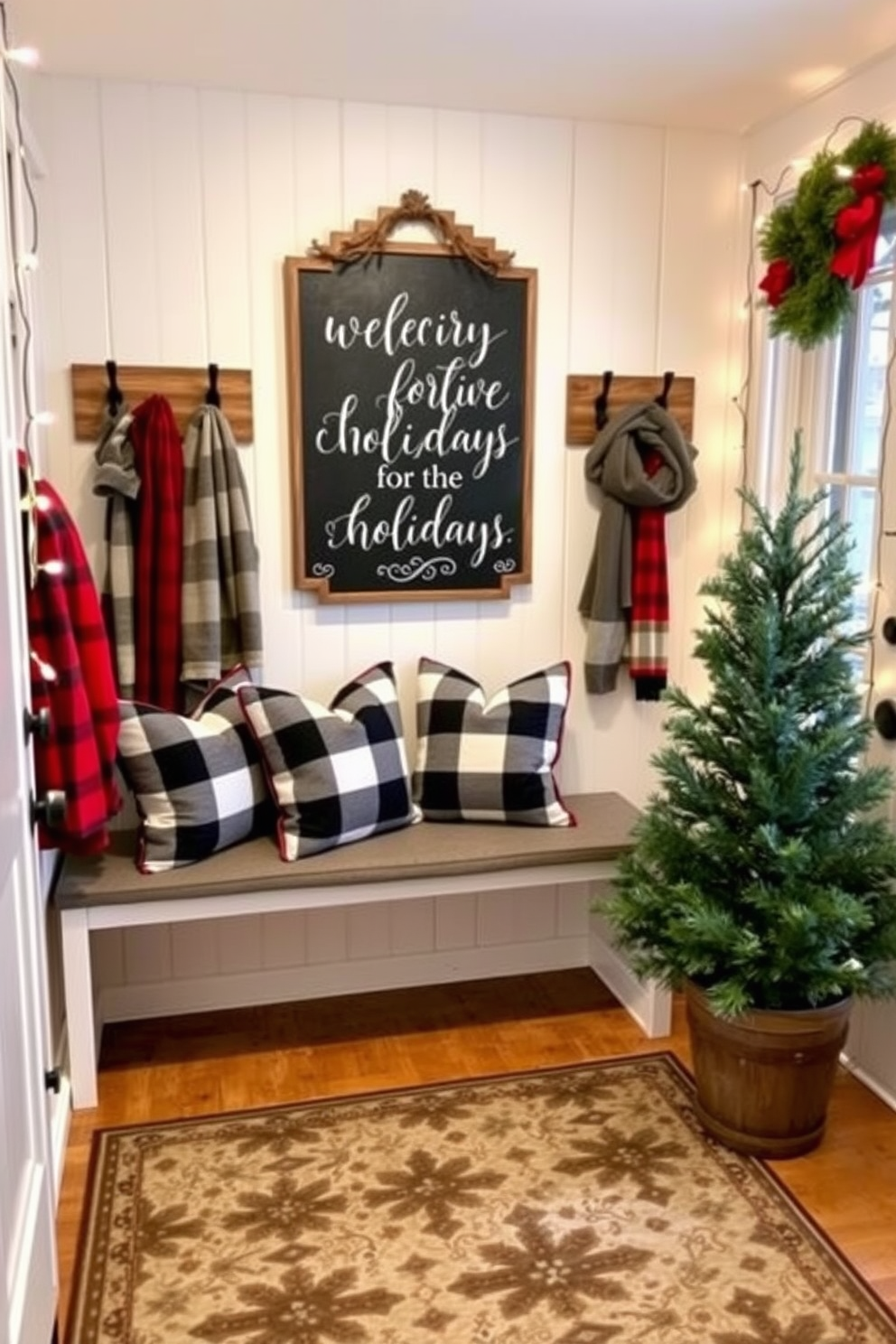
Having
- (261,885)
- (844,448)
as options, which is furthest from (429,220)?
(261,885)

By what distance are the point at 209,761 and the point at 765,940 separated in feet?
4.47

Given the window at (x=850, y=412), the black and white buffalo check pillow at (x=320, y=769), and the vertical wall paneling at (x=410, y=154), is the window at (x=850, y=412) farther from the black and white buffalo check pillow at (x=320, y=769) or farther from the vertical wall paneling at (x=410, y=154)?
the black and white buffalo check pillow at (x=320, y=769)

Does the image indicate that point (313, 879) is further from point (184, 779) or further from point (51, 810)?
point (51, 810)

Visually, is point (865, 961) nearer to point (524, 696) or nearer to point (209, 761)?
point (524, 696)

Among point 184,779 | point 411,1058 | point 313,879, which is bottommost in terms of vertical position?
point 411,1058

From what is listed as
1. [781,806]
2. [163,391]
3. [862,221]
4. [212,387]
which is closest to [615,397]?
[862,221]

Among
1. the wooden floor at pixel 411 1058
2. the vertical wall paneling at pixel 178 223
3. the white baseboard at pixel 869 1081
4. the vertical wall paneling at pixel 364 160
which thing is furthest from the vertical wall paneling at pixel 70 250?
the white baseboard at pixel 869 1081

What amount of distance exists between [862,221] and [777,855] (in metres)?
1.40

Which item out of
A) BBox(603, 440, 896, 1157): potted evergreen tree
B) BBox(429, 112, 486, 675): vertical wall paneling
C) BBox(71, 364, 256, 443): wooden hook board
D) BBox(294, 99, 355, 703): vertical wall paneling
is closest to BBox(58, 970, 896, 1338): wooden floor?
BBox(603, 440, 896, 1157): potted evergreen tree

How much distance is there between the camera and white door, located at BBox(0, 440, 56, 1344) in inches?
60.6

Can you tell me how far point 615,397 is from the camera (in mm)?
3109

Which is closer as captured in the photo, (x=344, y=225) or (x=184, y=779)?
(x=184, y=779)

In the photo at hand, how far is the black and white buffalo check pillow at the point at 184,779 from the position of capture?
2.68 meters

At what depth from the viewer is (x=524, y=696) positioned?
3.02 meters
